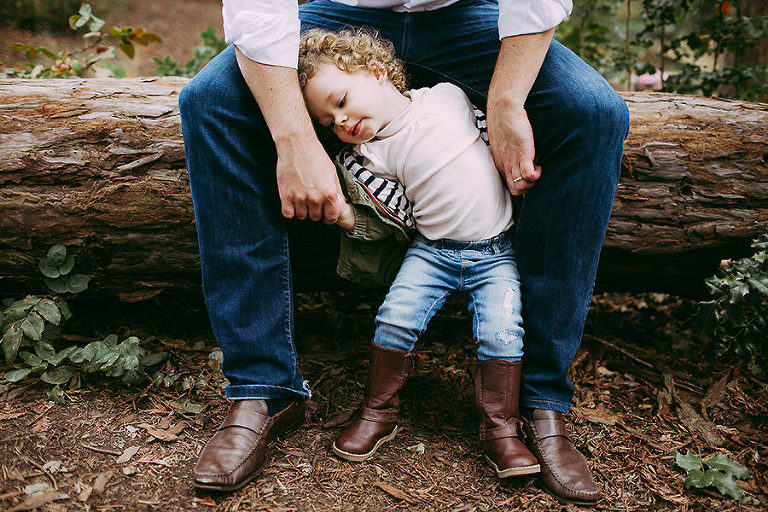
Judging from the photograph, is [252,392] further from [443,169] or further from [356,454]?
[443,169]

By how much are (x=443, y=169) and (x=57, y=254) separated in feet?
4.48

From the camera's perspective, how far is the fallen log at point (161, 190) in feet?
6.30

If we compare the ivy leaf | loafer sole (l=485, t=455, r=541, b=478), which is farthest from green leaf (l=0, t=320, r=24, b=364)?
the ivy leaf

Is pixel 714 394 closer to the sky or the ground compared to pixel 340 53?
closer to the ground

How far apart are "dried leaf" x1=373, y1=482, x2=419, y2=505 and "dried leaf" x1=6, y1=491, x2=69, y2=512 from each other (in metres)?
0.85

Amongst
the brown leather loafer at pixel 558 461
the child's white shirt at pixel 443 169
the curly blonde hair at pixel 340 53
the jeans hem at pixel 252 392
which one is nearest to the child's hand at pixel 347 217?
the child's white shirt at pixel 443 169

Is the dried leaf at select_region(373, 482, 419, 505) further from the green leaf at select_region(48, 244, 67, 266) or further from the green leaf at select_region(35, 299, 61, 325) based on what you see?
the green leaf at select_region(48, 244, 67, 266)

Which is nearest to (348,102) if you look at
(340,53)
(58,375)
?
(340,53)

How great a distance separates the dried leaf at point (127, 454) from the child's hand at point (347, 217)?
3.04 ft

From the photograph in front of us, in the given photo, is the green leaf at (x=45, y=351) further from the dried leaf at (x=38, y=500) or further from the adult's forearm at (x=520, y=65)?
the adult's forearm at (x=520, y=65)

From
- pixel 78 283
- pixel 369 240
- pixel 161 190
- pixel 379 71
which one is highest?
pixel 379 71

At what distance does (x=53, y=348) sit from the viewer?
2.00m

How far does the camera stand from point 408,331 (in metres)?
1.68

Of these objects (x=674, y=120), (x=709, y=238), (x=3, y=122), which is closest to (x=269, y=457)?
(x=3, y=122)
